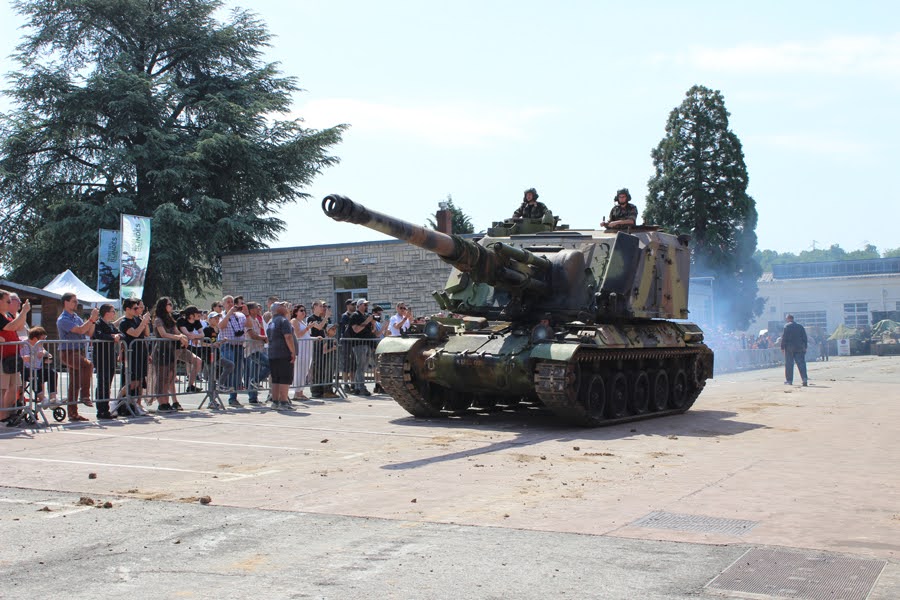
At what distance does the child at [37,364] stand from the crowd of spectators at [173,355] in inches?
0.5

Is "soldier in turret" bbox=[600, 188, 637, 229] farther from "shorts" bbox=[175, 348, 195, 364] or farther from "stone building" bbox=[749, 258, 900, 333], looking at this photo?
"stone building" bbox=[749, 258, 900, 333]

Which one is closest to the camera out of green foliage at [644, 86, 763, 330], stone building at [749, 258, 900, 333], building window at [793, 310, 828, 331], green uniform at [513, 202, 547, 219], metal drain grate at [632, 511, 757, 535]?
metal drain grate at [632, 511, 757, 535]

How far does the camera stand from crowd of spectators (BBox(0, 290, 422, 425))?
44.7ft

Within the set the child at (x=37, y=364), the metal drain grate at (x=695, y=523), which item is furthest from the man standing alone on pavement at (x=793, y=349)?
the metal drain grate at (x=695, y=523)

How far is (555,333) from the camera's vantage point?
1403cm

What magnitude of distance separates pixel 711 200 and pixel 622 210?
3502 centimetres

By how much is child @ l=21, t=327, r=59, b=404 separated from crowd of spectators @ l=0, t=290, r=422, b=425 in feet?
0.04

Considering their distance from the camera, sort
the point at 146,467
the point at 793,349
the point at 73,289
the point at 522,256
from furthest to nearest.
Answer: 1. the point at 73,289
2. the point at 793,349
3. the point at 522,256
4. the point at 146,467

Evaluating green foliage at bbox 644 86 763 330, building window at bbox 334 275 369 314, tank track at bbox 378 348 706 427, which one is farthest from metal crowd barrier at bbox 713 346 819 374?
tank track at bbox 378 348 706 427

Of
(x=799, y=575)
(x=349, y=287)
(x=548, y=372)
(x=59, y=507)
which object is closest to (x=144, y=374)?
(x=548, y=372)

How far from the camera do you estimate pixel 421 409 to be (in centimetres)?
1498

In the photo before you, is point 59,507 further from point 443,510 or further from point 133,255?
point 133,255

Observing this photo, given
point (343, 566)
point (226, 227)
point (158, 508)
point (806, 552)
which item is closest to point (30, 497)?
point (158, 508)

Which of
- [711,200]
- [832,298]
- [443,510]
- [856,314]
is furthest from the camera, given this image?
[832,298]
